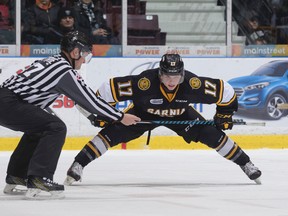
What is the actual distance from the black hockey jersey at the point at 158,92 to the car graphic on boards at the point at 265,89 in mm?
3652

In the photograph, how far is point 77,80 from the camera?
573 cm

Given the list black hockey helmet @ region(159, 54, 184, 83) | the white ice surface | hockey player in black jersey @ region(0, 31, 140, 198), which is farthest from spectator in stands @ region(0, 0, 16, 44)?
hockey player in black jersey @ region(0, 31, 140, 198)

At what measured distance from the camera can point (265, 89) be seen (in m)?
10.4

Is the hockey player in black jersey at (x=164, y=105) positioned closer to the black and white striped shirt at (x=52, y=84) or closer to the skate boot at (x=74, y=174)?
the skate boot at (x=74, y=174)

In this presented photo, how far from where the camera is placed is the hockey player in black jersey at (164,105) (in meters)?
6.56

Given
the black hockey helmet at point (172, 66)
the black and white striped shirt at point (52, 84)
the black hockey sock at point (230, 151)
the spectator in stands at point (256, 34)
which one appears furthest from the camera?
the spectator in stands at point (256, 34)

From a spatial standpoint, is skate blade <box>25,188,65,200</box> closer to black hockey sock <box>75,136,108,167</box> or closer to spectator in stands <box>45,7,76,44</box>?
black hockey sock <box>75,136,108,167</box>

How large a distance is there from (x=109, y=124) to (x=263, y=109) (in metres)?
3.92

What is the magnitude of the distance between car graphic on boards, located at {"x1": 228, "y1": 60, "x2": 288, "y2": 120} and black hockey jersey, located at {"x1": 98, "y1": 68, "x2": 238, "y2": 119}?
365 cm

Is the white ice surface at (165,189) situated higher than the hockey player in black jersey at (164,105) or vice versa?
the hockey player in black jersey at (164,105)

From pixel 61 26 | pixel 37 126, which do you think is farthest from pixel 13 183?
pixel 61 26

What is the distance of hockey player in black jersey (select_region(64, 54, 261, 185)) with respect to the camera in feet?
21.5

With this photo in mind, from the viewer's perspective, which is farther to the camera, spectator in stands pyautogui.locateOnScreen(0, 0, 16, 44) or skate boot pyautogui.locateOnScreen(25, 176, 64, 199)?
spectator in stands pyautogui.locateOnScreen(0, 0, 16, 44)

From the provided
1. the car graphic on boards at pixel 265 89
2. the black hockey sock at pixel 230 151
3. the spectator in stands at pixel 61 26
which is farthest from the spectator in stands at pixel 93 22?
the black hockey sock at pixel 230 151
